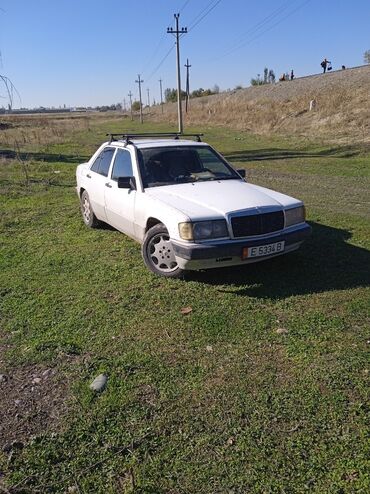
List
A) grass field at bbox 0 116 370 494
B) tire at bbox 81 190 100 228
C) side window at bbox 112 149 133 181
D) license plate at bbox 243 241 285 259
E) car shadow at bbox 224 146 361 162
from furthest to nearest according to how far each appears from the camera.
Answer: car shadow at bbox 224 146 361 162 → tire at bbox 81 190 100 228 → side window at bbox 112 149 133 181 → license plate at bbox 243 241 285 259 → grass field at bbox 0 116 370 494

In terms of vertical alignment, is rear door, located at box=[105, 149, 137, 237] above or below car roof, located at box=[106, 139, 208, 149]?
below

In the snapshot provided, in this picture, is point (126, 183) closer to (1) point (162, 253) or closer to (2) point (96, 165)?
(1) point (162, 253)

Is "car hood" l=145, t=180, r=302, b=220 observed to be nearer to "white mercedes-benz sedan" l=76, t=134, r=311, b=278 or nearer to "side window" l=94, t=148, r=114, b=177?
"white mercedes-benz sedan" l=76, t=134, r=311, b=278

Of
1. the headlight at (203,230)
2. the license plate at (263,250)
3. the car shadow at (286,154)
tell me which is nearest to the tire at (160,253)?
the headlight at (203,230)

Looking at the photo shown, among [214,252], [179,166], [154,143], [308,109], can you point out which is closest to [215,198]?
[214,252]

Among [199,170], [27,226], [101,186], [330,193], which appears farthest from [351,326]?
[330,193]

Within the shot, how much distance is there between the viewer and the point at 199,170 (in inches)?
249

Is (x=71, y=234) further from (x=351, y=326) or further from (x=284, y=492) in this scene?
(x=284, y=492)

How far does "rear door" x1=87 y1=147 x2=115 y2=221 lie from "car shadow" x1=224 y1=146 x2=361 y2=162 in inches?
507

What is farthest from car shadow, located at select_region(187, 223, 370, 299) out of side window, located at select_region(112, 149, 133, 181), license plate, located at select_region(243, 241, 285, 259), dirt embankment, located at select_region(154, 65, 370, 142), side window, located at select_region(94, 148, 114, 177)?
dirt embankment, located at select_region(154, 65, 370, 142)

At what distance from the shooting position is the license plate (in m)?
4.86

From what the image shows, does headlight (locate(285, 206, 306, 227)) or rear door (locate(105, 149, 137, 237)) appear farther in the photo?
rear door (locate(105, 149, 137, 237))

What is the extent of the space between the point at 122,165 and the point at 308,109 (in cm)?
2956

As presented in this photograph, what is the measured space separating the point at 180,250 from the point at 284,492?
281cm
